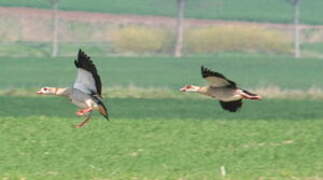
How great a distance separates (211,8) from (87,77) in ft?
321

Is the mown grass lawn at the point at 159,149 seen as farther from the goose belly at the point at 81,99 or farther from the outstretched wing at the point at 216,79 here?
the goose belly at the point at 81,99

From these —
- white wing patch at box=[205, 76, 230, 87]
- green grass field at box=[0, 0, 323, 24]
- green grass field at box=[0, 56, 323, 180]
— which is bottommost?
green grass field at box=[0, 0, 323, 24]

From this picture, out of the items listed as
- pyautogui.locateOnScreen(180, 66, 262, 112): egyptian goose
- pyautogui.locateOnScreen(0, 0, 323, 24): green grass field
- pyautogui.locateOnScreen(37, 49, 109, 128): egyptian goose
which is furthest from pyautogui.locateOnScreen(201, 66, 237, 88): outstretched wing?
pyautogui.locateOnScreen(0, 0, 323, 24): green grass field

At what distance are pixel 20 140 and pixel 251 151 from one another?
4540mm

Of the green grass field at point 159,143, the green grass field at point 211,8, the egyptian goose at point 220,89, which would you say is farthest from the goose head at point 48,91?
the green grass field at point 211,8

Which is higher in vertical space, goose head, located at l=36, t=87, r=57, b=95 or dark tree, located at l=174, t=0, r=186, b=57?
goose head, located at l=36, t=87, r=57, b=95

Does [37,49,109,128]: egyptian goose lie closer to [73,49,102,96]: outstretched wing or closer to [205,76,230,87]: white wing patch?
[73,49,102,96]: outstretched wing

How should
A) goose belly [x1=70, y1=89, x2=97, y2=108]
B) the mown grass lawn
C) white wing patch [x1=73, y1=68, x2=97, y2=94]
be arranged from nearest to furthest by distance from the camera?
goose belly [x1=70, y1=89, x2=97, y2=108] < white wing patch [x1=73, y1=68, x2=97, y2=94] < the mown grass lawn

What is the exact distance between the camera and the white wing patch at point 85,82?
12711 millimetres

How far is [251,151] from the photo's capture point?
2502cm

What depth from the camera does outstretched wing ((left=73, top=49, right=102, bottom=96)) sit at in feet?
41.5

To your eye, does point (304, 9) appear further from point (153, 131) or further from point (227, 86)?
point (227, 86)

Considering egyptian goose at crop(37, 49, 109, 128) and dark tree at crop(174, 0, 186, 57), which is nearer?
egyptian goose at crop(37, 49, 109, 128)

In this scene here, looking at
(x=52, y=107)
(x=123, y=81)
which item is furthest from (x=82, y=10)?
(x=52, y=107)
